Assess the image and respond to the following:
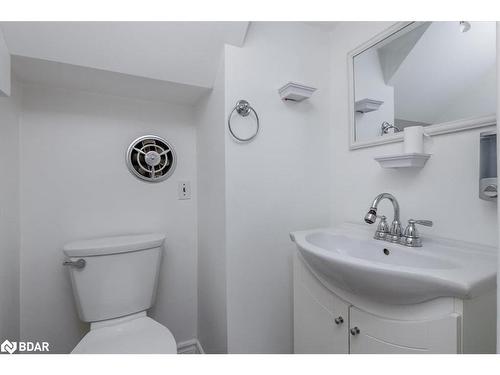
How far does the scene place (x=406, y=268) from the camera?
0.65m

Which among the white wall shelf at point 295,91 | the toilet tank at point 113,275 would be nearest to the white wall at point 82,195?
the toilet tank at point 113,275

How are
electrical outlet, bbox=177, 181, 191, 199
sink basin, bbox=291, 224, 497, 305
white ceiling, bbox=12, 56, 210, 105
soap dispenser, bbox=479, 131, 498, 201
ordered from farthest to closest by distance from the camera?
electrical outlet, bbox=177, 181, 191, 199 → white ceiling, bbox=12, 56, 210, 105 → soap dispenser, bbox=479, 131, 498, 201 → sink basin, bbox=291, 224, 497, 305

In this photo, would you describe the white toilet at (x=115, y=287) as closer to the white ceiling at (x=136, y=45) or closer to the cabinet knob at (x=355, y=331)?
the cabinet knob at (x=355, y=331)

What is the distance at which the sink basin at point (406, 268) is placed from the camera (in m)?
0.61

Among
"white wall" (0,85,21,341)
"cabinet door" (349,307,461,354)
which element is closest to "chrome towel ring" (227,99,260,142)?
"cabinet door" (349,307,461,354)

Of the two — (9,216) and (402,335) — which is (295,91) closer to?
(402,335)

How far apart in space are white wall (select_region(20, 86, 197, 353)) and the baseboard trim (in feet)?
0.15

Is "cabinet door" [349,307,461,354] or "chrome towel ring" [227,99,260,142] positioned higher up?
"chrome towel ring" [227,99,260,142]

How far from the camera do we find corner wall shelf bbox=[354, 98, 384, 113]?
1.21m

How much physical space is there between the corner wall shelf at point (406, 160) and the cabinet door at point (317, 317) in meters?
0.56

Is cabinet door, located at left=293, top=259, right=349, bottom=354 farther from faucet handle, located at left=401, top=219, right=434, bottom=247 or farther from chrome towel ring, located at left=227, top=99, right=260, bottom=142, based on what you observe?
chrome towel ring, located at left=227, top=99, right=260, bottom=142
